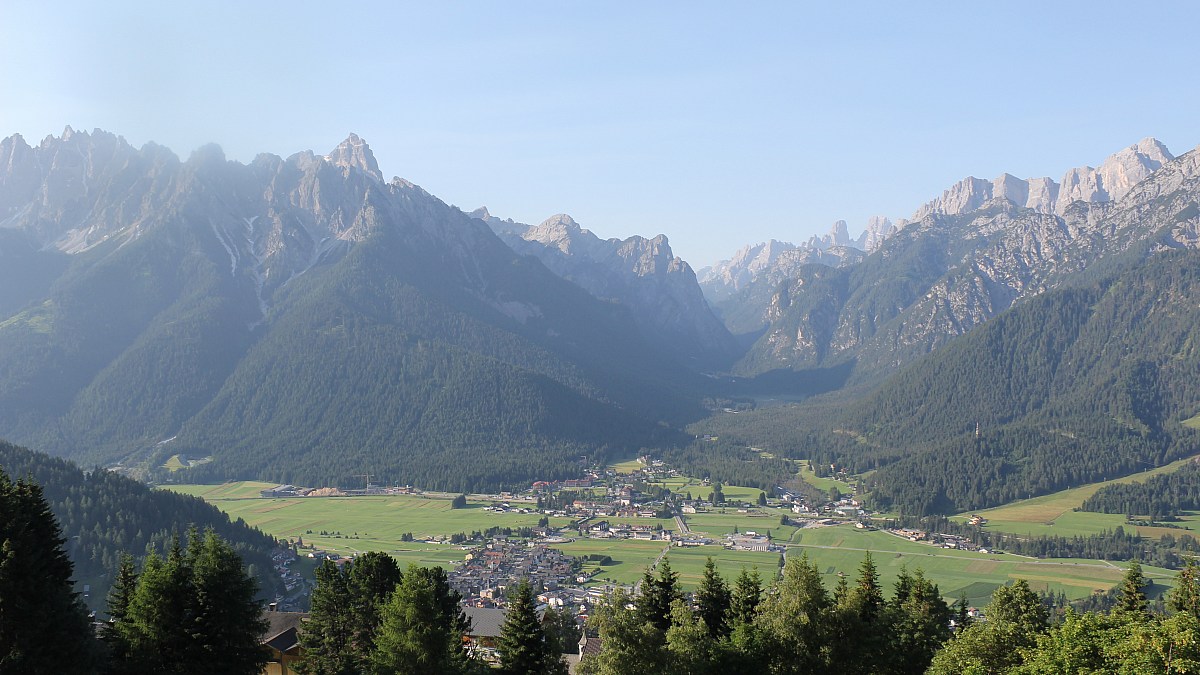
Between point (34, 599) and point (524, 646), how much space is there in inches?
967

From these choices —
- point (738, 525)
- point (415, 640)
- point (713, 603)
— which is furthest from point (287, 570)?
point (415, 640)

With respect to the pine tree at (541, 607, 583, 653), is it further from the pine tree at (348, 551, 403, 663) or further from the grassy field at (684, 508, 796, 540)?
the grassy field at (684, 508, 796, 540)

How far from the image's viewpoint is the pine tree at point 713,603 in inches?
2219

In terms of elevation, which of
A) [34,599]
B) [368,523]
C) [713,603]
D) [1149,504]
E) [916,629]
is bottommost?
[368,523]

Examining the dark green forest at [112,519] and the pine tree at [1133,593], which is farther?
the dark green forest at [112,519]

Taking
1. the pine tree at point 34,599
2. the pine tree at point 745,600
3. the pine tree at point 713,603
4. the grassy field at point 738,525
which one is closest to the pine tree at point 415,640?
the pine tree at point 34,599

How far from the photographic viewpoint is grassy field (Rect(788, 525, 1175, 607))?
438 feet

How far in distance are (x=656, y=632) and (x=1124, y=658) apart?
2125 cm

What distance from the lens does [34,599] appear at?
36.4 meters

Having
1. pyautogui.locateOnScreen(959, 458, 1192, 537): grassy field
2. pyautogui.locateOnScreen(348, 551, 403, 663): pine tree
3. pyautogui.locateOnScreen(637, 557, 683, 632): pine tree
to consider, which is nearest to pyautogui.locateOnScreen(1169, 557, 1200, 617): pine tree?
pyautogui.locateOnScreen(637, 557, 683, 632): pine tree

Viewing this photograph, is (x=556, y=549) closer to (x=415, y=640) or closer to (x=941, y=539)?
(x=941, y=539)

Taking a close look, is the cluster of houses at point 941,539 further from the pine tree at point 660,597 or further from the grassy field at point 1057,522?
the pine tree at point 660,597

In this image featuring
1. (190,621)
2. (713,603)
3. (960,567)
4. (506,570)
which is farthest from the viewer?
(960,567)

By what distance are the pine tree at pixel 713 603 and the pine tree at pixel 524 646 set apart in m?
11.8
